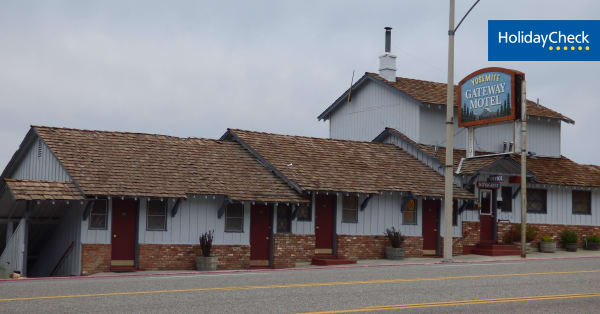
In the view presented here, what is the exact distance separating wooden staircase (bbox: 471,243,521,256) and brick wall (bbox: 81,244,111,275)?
52.5ft

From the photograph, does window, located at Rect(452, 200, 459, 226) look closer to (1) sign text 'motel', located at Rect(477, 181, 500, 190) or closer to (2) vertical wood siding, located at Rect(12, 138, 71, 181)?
(1) sign text 'motel', located at Rect(477, 181, 500, 190)

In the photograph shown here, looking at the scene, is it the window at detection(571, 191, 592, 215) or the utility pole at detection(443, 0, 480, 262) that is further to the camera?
the window at detection(571, 191, 592, 215)

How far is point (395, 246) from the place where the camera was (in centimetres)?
2981

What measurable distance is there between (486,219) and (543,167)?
187 inches

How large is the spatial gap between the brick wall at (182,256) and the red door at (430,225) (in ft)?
28.2

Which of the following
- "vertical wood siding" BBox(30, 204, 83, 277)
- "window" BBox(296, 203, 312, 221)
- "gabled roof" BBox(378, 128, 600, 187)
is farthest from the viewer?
"gabled roof" BBox(378, 128, 600, 187)

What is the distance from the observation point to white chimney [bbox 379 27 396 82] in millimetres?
37875

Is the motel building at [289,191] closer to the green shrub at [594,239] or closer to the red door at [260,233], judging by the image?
the red door at [260,233]

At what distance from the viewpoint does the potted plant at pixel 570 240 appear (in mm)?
34969

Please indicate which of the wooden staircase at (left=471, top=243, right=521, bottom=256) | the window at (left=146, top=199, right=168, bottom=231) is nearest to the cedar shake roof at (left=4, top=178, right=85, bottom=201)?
the window at (left=146, top=199, right=168, bottom=231)

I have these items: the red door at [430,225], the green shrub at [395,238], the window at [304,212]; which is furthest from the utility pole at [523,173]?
the window at [304,212]

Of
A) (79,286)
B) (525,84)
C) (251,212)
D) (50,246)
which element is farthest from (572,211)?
(79,286)

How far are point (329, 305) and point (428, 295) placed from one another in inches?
105

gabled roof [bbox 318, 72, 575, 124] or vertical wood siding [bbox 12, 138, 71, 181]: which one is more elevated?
gabled roof [bbox 318, 72, 575, 124]
